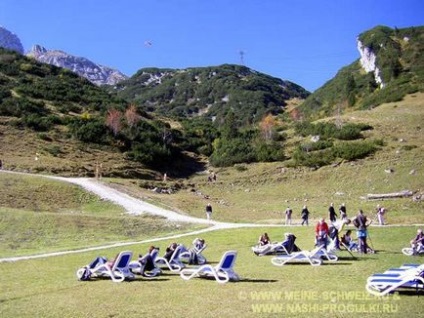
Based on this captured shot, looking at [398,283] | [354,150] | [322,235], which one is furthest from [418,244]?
[354,150]

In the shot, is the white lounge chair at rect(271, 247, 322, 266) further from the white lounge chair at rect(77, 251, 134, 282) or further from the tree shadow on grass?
the white lounge chair at rect(77, 251, 134, 282)

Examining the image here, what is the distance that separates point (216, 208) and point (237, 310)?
33.5 m

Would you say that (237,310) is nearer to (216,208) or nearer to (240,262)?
(240,262)

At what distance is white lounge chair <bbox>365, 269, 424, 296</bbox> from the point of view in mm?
11570

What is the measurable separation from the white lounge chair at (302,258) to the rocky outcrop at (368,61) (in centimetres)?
10701

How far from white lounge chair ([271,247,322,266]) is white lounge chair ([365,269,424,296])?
4808mm

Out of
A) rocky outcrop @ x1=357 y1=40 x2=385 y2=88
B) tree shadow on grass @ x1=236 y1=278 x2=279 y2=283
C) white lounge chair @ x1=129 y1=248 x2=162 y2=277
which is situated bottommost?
white lounge chair @ x1=129 y1=248 x2=162 y2=277

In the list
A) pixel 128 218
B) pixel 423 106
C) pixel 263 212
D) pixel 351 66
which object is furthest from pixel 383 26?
pixel 128 218

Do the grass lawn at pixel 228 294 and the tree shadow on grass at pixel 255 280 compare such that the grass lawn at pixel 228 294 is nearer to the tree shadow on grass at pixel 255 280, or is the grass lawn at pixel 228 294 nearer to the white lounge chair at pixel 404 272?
the tree shadow on grass at pixel 255 280

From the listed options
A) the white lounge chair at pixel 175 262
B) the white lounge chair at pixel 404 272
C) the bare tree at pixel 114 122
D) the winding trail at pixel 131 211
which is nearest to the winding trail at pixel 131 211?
the winding trail at pixel 131 211

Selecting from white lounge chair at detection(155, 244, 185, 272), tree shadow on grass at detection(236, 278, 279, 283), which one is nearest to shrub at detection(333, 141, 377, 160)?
white lounge chair at detection(155, 244, 185, 272)

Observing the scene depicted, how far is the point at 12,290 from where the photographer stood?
1514cm

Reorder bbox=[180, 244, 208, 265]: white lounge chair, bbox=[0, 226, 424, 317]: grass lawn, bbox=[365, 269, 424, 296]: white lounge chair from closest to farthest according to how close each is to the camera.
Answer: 1. bbox=[0, 226, 424, 317]: grass lawn
2. bbox=[365, 269, 424, 296]: white lounge chair
3. bbox=[180, 244, 208, 265]: white lounge chair

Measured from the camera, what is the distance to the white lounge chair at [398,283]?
38.0 feet
